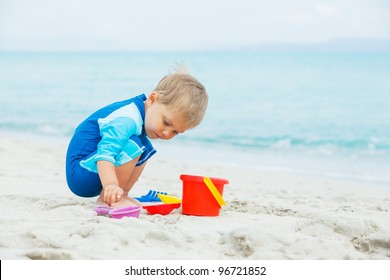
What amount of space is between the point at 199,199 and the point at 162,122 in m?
0.43

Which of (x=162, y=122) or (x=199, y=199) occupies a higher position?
(x=162, y=122)

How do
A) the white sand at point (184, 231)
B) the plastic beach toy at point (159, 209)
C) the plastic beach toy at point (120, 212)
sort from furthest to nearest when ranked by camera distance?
1. the plastic beach toy at point (159, 209)
2. the plastic beach toy at point (120, 212)
3. the white sand at point (184, 231)

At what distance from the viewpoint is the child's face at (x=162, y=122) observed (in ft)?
8.82

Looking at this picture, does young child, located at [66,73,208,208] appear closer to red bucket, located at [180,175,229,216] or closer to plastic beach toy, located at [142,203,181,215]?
plastic beach toy, located at [142,203,181,215]

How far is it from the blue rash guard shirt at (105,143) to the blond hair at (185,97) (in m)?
0.17

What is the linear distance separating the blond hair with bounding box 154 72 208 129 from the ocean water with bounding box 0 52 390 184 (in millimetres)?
245

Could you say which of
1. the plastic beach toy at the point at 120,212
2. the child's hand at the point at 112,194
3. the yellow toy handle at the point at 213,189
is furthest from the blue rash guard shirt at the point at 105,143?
the yellow toy handle at the point at 213,189

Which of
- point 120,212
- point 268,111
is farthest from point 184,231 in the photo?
point 268,111

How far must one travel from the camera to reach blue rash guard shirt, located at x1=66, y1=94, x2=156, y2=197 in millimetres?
2652

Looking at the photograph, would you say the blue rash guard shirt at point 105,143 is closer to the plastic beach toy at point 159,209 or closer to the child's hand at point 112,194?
the child's hand at point 112,194

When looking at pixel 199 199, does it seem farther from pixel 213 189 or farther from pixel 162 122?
pixel 162 122

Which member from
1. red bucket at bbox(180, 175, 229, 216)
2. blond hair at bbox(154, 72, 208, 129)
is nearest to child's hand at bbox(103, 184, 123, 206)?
red bucket at bbox(180, 175, 229, 216)

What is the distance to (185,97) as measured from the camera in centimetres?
267

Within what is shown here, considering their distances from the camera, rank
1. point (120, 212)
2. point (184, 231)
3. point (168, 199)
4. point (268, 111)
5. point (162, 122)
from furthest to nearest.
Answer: point (268, 111) < point (168, 199) < point (162, 122) < point (120, 212) < point (184, 231)
